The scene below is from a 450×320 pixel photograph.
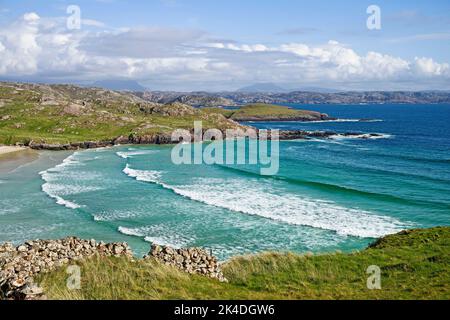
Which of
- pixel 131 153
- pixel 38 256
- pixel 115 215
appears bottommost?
pixel 115 215

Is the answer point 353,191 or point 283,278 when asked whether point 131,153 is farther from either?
point 283,278

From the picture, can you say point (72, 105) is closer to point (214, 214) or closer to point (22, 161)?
point (22, 161)

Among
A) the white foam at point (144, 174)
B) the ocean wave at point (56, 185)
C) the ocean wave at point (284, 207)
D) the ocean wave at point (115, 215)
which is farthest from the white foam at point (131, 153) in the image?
the ocean wave at point (115, 215)

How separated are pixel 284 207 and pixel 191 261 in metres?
28.5

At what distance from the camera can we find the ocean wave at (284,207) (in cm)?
4016

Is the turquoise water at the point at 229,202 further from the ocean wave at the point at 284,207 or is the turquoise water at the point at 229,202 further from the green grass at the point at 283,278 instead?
the green grass at the point at 283,278

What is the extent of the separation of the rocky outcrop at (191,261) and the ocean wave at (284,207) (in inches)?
820

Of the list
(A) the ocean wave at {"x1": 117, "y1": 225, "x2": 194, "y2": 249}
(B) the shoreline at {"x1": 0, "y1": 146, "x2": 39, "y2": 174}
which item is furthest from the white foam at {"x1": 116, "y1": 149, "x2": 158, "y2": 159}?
(A) the ocean wave at {"x1": 117, "y1": 225, "x2": 194, "y2": 249}

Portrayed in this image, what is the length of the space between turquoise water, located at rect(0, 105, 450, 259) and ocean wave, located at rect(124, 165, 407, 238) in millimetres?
114

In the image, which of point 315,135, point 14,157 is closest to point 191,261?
point 14,157

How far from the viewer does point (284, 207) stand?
4784 cm

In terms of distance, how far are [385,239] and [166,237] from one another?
18663 mm

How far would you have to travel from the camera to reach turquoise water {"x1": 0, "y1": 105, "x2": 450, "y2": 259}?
3788cm

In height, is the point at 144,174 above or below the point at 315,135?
below
